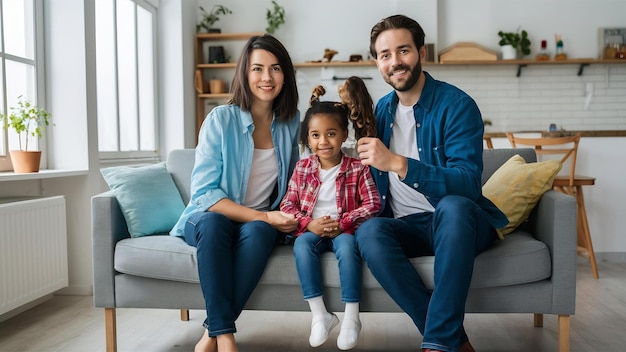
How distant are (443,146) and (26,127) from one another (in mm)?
2256

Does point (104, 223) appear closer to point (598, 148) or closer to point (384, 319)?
point (384, 319)

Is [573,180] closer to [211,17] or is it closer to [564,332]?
[564,332]

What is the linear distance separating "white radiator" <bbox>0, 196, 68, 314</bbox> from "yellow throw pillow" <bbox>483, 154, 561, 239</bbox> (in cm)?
213

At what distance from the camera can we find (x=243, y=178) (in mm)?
2467

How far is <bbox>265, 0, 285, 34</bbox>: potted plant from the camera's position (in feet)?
18.3

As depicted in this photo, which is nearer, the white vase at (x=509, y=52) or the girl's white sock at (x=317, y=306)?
the girl's white sock at (x=317, y=306)

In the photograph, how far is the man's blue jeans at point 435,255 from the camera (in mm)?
1930

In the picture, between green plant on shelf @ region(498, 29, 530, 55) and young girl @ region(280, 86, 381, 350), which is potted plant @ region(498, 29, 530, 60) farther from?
young girl @ region(280, 86, 381, 350)

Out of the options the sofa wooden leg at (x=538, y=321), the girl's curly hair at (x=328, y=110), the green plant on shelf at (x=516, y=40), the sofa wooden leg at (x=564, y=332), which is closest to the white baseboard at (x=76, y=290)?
the girl's curly hair at (x=328, y=110)

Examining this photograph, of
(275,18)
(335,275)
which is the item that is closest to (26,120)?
(335,275)

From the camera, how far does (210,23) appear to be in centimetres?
564

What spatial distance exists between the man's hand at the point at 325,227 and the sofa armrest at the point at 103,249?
31.4 inches

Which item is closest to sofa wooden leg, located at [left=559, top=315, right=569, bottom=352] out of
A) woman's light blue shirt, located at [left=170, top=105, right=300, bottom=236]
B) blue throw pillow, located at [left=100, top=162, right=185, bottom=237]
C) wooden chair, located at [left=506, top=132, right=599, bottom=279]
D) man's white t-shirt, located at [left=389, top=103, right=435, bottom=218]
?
man's white t-shirt, located at [left=389, top=103, right=435, bottom=218]

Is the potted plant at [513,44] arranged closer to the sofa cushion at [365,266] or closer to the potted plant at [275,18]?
the potted plant at [275,18]
